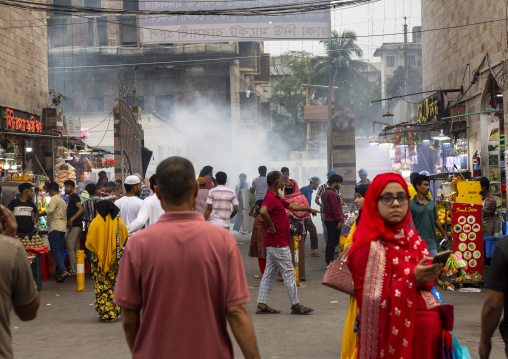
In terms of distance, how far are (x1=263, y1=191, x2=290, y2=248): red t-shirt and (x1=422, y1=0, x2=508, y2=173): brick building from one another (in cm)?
586

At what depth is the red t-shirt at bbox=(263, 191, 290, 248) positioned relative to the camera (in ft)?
30.2

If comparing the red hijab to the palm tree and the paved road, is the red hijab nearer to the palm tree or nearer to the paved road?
the paved road

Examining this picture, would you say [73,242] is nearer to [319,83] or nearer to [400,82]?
[319,83]

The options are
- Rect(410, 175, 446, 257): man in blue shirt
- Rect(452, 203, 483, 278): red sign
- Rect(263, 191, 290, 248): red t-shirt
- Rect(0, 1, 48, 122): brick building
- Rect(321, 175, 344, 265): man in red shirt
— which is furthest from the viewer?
Rect(0, 1, 48, 122): brick building

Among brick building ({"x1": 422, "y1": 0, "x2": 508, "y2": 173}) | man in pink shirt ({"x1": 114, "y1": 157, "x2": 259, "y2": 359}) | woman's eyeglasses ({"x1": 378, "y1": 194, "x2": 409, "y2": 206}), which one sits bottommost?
man in pink shirt ({"x1": 114, "y1": 157, "x2": 259, "y2": 359})

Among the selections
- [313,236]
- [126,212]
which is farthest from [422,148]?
[126,212]

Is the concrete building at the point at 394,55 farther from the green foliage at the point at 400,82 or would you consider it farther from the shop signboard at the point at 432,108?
the shop signboard at the point at 432,108

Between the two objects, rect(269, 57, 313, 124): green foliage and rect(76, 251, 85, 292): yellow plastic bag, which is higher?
rect(269, 57, 313, 124): green foliage

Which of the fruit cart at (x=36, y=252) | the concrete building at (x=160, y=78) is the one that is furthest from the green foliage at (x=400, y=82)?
the fruit cart at (x=36, y=252)

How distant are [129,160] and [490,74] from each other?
390 inches

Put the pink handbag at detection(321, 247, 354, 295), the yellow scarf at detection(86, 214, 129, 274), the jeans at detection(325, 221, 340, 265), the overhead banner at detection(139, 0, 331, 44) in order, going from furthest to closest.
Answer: the overhead banner at detection(139, 0, 331, 44) → the jeans at detection(325, 221, 340, 265) → the yellow scarf at detection(86, 214, 129, 274) → the pink handbag at detection(321, 247, 354, 295)

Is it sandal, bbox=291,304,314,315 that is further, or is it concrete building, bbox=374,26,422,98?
concrete building, bbox=374,26,422,98

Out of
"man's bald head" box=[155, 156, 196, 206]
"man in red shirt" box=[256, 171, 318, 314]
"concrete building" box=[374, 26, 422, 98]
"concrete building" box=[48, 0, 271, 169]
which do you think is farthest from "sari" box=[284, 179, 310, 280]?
"concrete building" box=[374, 26, 422, 98]

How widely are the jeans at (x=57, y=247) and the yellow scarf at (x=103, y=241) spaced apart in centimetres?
425
